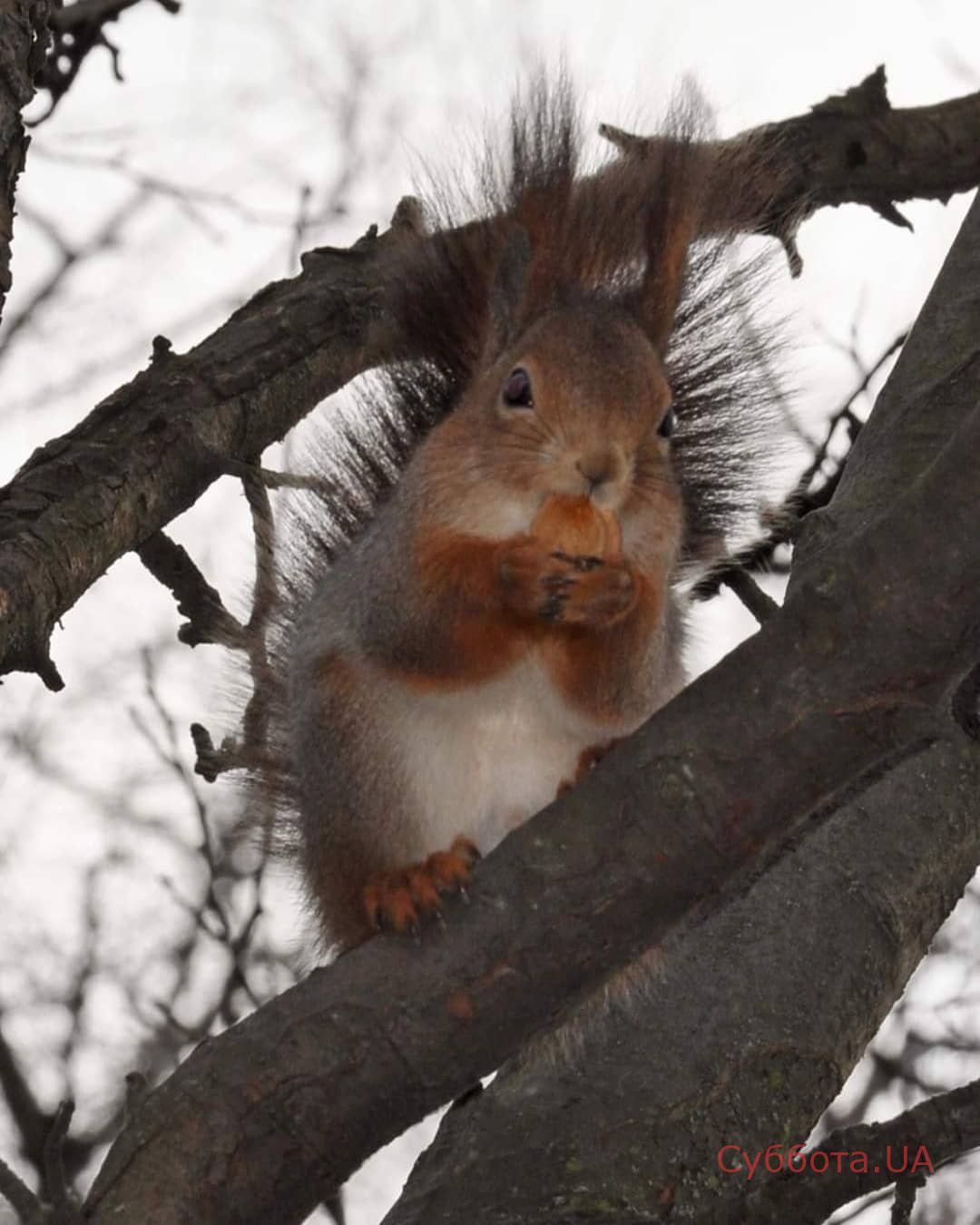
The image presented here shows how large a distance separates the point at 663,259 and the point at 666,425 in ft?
1.22

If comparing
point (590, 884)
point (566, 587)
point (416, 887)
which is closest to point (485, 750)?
point (566, 587)

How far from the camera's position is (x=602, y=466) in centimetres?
217

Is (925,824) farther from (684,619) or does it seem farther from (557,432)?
(557,432)

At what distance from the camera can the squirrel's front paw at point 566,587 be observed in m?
2.20

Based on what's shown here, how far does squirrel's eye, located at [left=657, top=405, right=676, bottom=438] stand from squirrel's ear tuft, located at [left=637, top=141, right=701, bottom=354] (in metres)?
0.24

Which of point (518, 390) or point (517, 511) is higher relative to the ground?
point (518, 390)

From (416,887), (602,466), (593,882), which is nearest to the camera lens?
(593,882)

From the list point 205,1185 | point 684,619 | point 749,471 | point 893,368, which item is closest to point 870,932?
point 684,619

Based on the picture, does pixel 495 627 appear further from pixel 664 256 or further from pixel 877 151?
pixel 877 151

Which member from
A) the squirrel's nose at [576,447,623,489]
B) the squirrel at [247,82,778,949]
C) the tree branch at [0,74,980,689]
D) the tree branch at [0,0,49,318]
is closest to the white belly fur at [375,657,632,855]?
the squirrel at [247,82,778,949]

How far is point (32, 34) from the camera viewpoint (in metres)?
2.70

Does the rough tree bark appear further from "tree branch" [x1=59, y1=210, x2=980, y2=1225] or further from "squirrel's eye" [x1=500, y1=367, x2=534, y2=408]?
"squirrel's eye" [x1=500, y1=367, x2=534, y2=408]

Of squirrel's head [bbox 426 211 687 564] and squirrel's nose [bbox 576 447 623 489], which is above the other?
squirrel's head [bbox 426 211 687 564]

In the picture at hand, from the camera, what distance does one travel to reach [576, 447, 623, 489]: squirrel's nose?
2.18m
